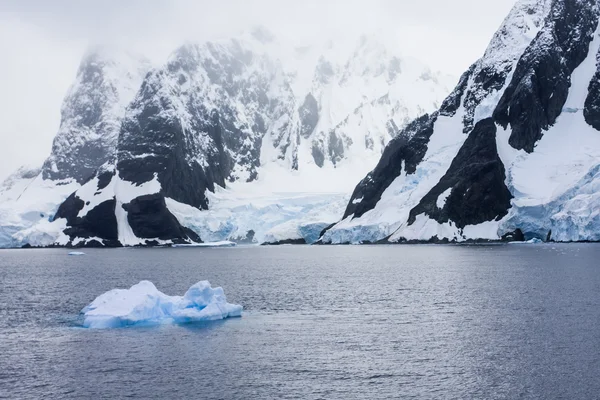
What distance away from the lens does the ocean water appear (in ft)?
119

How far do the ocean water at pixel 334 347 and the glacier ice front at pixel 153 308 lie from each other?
5.19 ft

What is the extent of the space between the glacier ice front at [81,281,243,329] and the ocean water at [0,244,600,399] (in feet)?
5.19

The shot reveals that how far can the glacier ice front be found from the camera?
55469 mm

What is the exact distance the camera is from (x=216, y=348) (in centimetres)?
4619

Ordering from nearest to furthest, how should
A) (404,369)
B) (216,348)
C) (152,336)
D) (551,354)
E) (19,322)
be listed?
(404,369), (551,354), (216,348), (152,336), (19,322)

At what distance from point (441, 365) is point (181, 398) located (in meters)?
15.8

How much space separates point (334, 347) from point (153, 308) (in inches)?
738

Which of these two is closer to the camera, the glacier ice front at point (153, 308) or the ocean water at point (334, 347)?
the ocean water at point (334, 347)

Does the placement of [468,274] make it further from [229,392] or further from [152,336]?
[229,392]

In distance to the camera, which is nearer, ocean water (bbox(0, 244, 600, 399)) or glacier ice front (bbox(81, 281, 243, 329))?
ocean water (bbox(0, 244, 600, 399))

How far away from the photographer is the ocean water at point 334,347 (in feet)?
119

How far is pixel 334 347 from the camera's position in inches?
1811

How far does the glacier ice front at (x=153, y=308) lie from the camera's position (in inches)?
2184

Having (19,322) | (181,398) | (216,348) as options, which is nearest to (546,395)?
(181,398)
